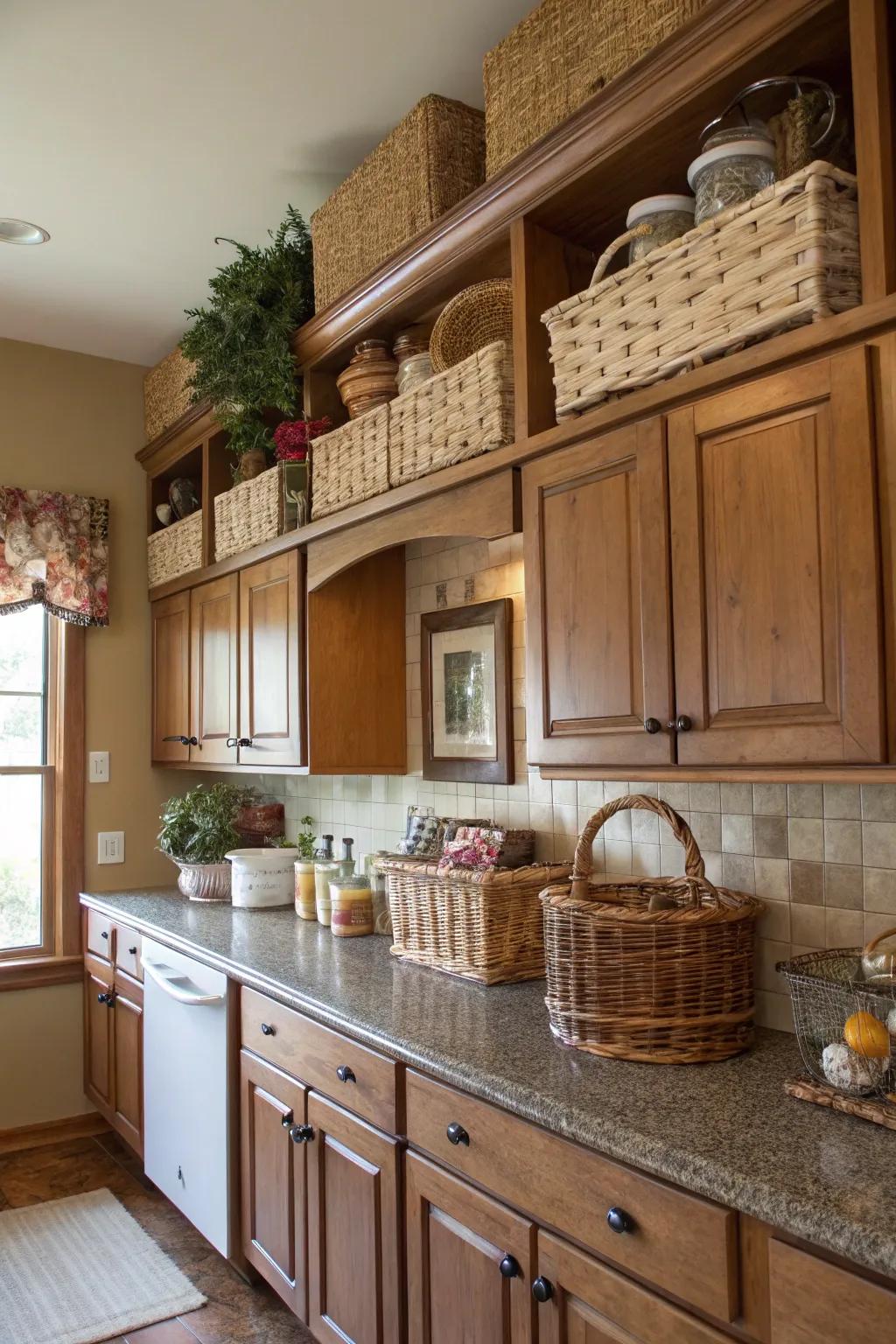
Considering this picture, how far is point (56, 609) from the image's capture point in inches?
149

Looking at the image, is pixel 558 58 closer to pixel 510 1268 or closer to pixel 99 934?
pixel 510 1268

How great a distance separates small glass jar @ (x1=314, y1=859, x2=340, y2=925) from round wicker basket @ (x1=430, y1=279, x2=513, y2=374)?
1377mm

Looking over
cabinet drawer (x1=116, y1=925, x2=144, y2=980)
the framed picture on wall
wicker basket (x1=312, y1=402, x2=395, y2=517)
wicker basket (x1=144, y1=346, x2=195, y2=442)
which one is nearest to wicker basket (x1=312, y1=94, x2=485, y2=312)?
wicker basket (x1=312, y1=402, x2=395, y2=517)

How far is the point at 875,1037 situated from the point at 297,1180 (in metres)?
1.36

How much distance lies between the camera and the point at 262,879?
3188 mm

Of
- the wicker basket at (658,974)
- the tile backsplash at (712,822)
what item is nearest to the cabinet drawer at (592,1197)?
the wicker basket at (658,974)

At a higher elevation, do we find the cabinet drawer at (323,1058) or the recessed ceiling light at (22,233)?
the recessed ceiling light at (22,233)

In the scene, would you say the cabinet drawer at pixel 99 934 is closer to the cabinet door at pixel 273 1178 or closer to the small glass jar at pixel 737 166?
the cabinet door at pixel 273 1178

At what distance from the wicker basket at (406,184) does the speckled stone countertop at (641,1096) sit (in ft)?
5.54

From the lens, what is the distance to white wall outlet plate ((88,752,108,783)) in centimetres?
390

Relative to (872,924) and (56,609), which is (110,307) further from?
(872,924)

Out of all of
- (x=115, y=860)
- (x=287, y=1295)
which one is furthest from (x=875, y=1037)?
(x=115, y=860)

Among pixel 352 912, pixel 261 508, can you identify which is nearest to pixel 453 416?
pixel 261 508

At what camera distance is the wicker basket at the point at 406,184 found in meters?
2.29
